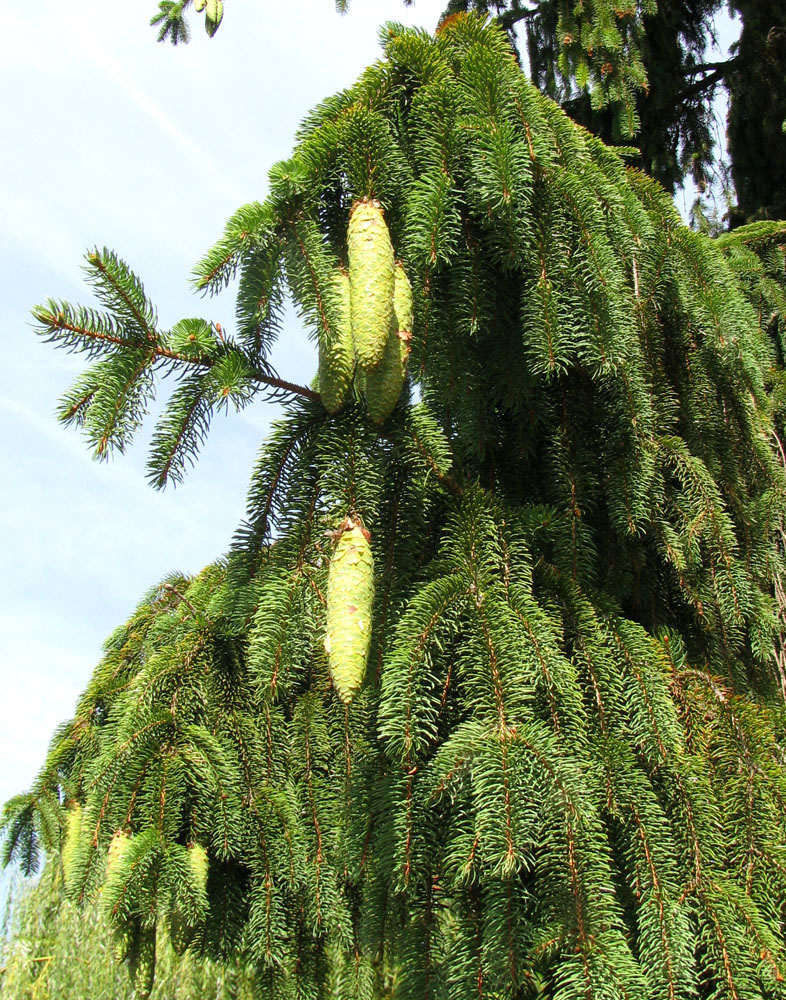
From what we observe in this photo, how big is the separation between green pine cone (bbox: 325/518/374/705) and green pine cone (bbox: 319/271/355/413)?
177mm

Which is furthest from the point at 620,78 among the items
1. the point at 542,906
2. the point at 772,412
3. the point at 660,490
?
the point at 542,906

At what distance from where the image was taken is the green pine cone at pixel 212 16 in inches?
121

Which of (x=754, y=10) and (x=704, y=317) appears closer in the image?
(x=704, y=317)

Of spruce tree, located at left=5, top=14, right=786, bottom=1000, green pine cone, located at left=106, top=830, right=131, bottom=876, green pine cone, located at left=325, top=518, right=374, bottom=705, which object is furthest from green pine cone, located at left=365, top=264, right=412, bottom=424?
green pine cone, located at left=106, top=830, right=131, bottom=876

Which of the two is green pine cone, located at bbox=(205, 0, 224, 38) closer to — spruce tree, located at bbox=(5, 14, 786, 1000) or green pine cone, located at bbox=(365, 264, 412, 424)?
spruce tree, located at bbox=(5, 14, 786, 1000)

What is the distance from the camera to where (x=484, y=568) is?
125 cm

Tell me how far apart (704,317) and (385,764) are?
101 centimetres

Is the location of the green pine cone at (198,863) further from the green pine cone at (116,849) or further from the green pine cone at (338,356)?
the green pine cone at (338,356)

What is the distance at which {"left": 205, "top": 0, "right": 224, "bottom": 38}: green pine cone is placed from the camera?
121 inches

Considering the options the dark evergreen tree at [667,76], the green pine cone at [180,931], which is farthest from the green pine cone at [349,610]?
the dark evergreen tree at [667,76]

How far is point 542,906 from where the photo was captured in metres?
1.10

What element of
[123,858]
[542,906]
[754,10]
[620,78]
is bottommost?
[542,906]

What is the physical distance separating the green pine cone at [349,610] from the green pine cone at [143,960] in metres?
1.20

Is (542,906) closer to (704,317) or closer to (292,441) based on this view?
(292,441)
